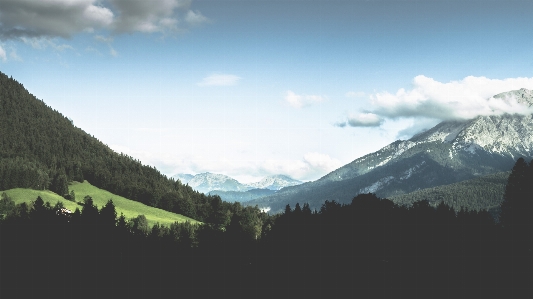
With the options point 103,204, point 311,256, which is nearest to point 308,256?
point 311,256

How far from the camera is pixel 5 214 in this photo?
132 metres

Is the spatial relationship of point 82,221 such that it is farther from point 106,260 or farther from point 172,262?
point 172,262

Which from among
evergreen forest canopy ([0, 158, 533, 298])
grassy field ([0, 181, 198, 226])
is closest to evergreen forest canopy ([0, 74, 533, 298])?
evergreen forest canopy ([0, 158, 533, 298])

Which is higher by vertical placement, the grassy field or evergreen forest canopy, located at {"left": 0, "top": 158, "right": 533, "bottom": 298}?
the grassy field

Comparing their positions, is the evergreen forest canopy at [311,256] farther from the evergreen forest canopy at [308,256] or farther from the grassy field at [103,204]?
the grassy field at [103,204]

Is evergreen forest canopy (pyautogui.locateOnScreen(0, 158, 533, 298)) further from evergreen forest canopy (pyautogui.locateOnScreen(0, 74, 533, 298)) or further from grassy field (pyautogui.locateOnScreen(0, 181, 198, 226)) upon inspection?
grassy field (pyautogui.locateOnScreen(0, 181, 198, 226))

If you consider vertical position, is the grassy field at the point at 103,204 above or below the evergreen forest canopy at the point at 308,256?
above

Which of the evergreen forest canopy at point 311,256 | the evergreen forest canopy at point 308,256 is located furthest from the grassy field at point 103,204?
the evergreen forest canopy at point 308,256

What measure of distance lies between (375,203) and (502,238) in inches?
1339

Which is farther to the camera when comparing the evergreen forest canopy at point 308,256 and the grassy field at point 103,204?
the grassy field at point 103,204

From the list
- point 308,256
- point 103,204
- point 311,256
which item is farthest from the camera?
point 103,204

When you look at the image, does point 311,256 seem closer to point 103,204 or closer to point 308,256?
point 308,256

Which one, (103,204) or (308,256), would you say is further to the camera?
(103,204)

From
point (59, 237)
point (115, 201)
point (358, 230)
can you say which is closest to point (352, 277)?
point (358, 230)
